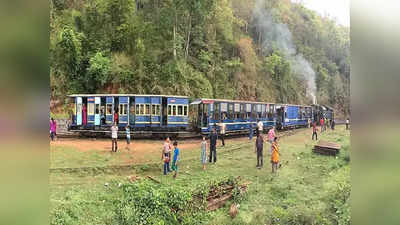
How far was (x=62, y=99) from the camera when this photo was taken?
6.97 m

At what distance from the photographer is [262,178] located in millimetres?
7262

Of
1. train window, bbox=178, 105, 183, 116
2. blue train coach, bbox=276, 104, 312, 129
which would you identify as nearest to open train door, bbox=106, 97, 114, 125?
train window, bbox=178, 105, 183, 116

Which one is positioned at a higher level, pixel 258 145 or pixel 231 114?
pixel 231 114

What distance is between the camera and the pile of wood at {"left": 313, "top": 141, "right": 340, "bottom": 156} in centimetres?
762

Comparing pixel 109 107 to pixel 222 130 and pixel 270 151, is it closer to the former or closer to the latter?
pixel 222 130

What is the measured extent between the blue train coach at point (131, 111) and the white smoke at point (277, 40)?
238 cm

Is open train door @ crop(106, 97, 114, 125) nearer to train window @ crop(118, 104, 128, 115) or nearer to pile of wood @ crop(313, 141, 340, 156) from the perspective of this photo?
train window @ crop(118, 104, 128, 115)

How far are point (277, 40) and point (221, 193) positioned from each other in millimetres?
3742

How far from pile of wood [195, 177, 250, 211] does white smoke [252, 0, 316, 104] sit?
281 centimetres

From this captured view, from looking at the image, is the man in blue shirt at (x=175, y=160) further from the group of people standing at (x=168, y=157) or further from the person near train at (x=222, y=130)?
the person near train at (x=222, y=130)

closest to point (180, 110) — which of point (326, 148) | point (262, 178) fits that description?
point (262, 178)

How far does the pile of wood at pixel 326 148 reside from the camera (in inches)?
300
